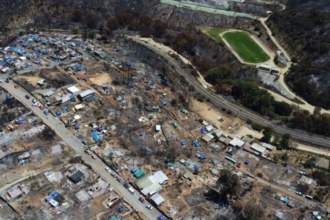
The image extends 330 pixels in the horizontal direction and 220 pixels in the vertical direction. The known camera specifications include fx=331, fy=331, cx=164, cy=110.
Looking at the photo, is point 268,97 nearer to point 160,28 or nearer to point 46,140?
point 160,28

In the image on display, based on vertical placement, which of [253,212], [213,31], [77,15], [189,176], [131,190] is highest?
[77,15]

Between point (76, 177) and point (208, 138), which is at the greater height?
point (76, 177)

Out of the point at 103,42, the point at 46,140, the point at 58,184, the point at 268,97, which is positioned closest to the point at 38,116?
the point at 46,140

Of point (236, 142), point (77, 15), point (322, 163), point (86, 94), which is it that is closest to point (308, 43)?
point (322, 163)

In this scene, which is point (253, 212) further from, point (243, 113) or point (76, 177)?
point (243, 113)

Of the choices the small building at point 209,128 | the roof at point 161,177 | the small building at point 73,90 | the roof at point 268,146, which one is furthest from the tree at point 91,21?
the roof at point 268,146

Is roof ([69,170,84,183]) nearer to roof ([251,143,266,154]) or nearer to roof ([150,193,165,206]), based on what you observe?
roof ([150,193,165,206])
